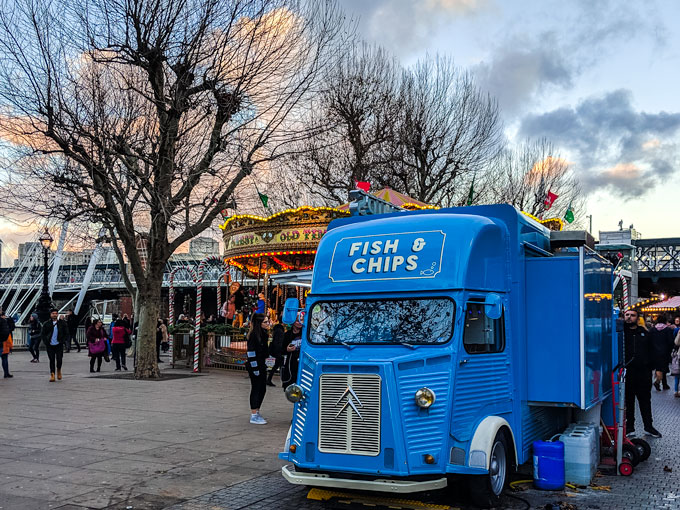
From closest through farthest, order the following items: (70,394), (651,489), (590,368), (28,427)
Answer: (651,489) < (590,368) < (28,427) < (70,394)

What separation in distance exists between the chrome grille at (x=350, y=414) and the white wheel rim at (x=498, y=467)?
4.46 feet

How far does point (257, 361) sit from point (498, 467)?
505cm

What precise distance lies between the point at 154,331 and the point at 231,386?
9.44 ft

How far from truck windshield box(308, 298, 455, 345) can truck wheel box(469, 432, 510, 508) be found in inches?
49.8

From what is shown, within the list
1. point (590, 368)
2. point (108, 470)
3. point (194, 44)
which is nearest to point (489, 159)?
point (194, 44)

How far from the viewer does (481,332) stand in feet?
22.2

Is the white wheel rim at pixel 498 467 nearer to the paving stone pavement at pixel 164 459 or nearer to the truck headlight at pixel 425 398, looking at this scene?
the paving stone pavement at pixel 164 459

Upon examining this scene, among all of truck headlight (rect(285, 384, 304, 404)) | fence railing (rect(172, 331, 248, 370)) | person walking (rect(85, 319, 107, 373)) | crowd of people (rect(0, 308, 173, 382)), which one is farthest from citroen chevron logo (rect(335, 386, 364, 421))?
person walking (rect(85, 319, 107, 373))

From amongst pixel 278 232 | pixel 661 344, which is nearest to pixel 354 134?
pixel 278 232

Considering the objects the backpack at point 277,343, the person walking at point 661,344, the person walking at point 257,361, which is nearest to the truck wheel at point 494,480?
the person walking at point 661,344

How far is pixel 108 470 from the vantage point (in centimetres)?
768

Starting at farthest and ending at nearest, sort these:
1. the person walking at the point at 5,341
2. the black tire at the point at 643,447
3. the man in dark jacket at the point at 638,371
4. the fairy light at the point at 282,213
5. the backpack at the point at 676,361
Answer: the fairy light at the point at 282,213, the person walking at the point at 5,341, the backpack at the point at 676,361, the man in dark jacket at the point at 638,371, the black tire at the point at 643,447

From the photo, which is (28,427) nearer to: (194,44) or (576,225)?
(194,44)

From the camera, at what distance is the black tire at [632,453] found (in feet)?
27.1
